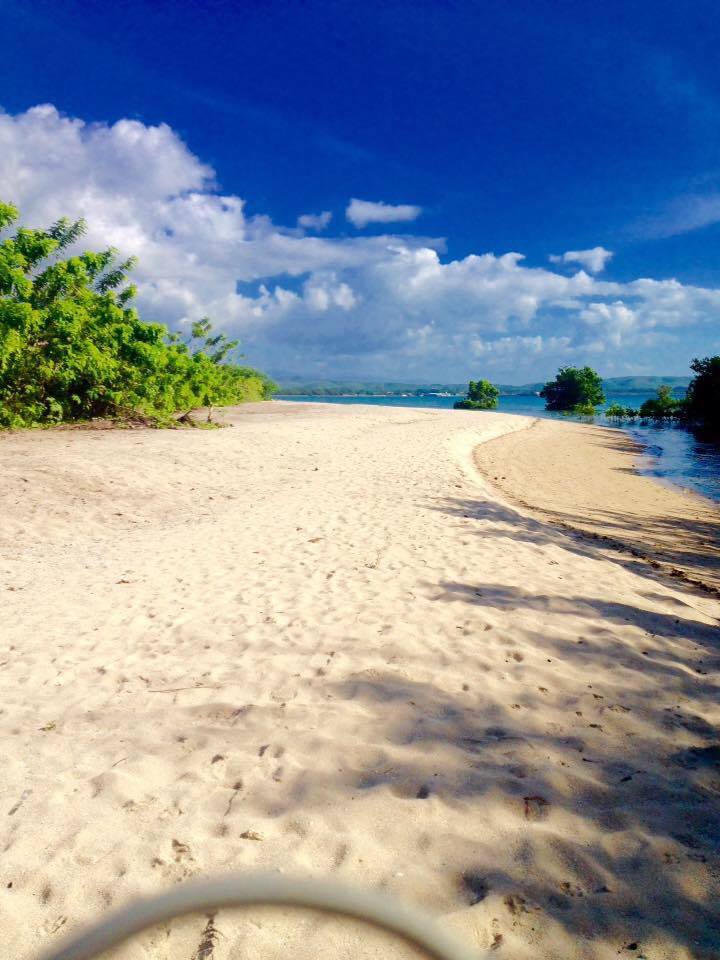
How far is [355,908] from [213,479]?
39.3ft

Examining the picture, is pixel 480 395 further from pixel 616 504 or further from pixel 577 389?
pixel 616 504

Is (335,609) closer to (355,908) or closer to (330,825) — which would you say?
(330,825)

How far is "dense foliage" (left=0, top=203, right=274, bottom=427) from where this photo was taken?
17.4m

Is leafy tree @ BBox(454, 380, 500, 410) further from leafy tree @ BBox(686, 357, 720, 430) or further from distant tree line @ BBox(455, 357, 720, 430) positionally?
leafy tree @ BBox(686, 357, 720, 430)

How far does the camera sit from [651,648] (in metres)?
4.74

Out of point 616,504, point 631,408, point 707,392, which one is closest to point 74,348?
point 616,504

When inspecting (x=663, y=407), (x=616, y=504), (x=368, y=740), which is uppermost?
(x=663, y=407)

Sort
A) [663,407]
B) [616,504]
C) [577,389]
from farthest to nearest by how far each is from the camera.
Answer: [577,389]
[663,407]
[616,504]

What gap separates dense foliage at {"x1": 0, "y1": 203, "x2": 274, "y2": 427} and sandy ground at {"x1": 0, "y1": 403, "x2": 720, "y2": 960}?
42.9 ft

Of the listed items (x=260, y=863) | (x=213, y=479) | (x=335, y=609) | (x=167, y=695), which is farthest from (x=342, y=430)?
(x=260, y=863)

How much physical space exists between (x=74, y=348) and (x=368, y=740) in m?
19.9

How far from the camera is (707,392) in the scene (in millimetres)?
36375

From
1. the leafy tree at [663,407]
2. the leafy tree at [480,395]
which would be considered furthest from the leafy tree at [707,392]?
the leafy tree at [480,395]

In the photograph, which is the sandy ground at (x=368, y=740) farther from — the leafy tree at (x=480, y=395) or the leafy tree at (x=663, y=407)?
the leafy tree at (x=480, y=395)
